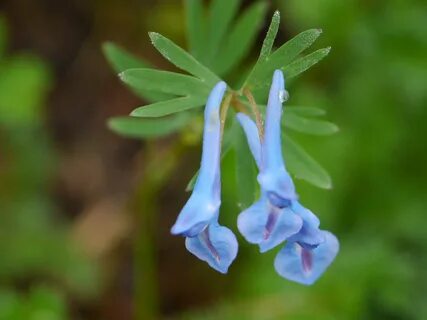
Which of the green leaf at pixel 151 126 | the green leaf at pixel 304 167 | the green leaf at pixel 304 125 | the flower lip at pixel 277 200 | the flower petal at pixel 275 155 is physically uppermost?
the flower petal at pixel 275 155

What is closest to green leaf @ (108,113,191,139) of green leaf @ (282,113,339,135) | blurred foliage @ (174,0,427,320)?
green leaf @ (282,113,339,135)

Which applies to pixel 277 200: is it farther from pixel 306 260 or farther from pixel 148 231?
pixel 148 231


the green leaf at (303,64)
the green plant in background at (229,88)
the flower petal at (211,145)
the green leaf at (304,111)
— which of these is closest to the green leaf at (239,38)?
the green plant in background at (229,88)

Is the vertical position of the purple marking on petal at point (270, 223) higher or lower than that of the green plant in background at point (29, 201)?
higher

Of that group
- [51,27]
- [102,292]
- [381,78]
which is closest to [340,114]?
[381,78]

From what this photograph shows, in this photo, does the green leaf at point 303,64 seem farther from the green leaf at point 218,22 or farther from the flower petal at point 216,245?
the green leaf at point 218,22

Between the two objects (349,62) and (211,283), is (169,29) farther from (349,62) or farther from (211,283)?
(211,283)

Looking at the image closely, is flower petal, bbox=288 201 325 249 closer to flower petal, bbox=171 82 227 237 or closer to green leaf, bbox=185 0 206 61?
flower petal, bbox=171 82 227 237
